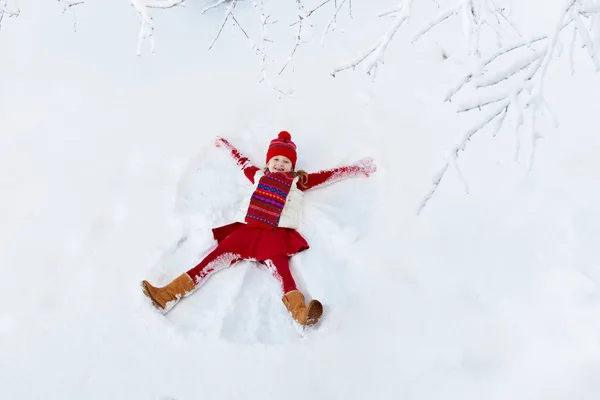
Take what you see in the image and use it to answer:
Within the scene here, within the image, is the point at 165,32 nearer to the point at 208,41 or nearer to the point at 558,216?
the point at 208,41

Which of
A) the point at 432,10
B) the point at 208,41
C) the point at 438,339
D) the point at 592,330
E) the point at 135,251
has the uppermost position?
the point at 208,41

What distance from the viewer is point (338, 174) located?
3.54 meters

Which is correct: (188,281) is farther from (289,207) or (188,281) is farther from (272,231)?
(289,207)

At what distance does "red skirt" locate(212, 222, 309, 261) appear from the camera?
317cm

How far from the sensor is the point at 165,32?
4809mm

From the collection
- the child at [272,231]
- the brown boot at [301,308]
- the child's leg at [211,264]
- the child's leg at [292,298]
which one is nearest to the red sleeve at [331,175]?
the child at [272,231]

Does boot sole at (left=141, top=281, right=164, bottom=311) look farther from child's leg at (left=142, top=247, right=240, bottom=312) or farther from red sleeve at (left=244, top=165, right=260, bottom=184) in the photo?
red sleeve at (left=244, top=165, right=260, bottom=184)

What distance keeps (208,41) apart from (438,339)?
3.63 m

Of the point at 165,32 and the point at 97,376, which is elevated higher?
the point at 165,32

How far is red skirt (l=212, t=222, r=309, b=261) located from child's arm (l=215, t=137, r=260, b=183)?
454 mm

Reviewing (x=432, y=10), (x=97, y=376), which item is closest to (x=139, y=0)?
(x=97, y=376)

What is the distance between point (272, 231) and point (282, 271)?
32cm

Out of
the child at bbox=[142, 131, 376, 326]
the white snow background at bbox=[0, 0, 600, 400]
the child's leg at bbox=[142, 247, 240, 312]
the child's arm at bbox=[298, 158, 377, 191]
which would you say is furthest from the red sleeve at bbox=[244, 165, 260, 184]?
the child's leg at bbox=[142, 247, 240, 312]

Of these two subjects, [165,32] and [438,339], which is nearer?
[438,339]
